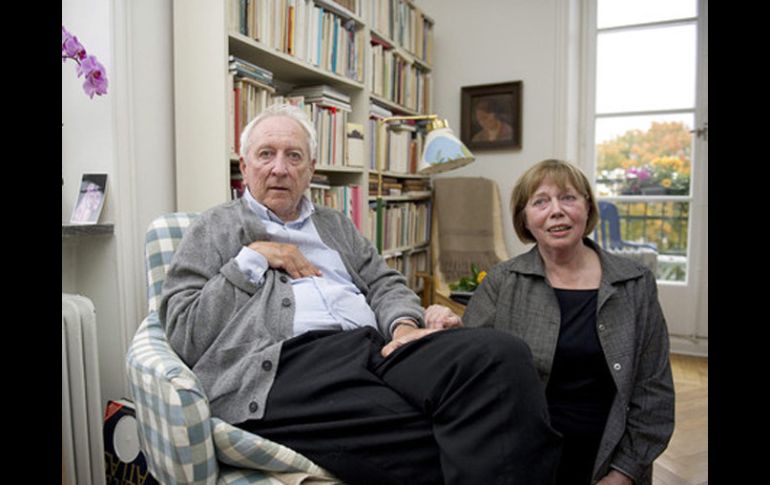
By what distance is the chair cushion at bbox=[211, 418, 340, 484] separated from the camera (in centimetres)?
104

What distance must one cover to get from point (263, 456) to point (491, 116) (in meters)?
2.98

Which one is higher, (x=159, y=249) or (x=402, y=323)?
(x=159, y=249)

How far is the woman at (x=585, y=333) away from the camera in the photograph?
125 centimetres

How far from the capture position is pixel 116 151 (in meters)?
1.72

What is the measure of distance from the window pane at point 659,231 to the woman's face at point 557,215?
2367mm

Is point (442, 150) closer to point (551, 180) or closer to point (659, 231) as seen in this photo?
point (551, 180)

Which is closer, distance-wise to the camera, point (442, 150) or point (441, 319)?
point (441, 319)

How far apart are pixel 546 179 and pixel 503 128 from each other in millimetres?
2210

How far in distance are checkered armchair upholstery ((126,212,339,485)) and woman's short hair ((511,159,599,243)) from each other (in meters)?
0.86

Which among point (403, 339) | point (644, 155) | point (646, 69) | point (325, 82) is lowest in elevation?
point (403, 339)

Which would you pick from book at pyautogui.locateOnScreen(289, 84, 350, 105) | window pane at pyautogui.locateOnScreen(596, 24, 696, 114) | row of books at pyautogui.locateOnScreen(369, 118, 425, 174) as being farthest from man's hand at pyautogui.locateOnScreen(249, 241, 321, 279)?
window pane at pyautogui.locateOnScreen(596, 24, 696, 114)

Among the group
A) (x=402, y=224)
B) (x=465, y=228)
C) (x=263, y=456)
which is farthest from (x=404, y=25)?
(x=263, y=456)

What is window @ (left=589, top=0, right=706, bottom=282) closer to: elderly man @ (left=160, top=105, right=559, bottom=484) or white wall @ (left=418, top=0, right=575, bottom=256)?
white wall @ (left=418, top=0, right=575, bottom=256)

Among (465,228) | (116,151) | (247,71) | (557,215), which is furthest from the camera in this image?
(465,228)
